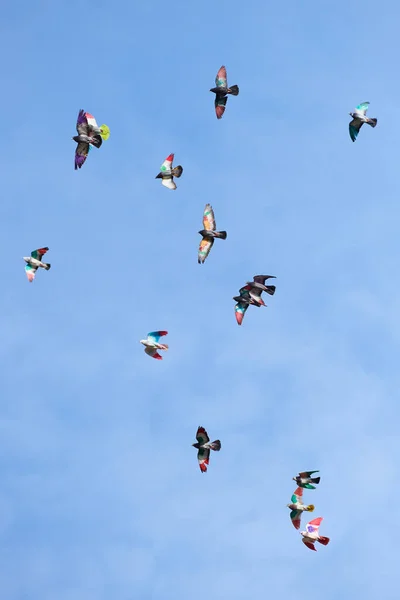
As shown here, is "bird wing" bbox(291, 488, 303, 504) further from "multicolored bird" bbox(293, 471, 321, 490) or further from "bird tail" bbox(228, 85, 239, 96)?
"bird tail" bbox(228, 85, 239, 96)

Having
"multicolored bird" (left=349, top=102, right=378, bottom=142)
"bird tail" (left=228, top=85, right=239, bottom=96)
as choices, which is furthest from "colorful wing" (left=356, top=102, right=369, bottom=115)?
"bird tail" (left=228, top=85, right=239, bottom=96)

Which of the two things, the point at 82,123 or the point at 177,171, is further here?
the point at 177,171

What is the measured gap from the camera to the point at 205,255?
12231cm

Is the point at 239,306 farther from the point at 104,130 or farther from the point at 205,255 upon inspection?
the point at 104,130

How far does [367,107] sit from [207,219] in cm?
1636

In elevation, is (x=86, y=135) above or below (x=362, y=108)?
below

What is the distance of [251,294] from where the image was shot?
12181 cm

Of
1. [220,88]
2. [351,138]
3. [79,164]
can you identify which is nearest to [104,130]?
[79,164]

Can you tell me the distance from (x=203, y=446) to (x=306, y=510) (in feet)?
33.3

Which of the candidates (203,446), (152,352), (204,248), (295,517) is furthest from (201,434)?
(204,248)

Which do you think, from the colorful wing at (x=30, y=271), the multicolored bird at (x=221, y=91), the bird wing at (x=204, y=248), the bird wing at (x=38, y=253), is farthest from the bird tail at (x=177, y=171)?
the colorful wing at (x=30, y=271)

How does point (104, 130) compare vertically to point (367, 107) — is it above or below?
below

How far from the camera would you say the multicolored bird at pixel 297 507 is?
121 metres

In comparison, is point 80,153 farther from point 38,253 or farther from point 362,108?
point 362,108
